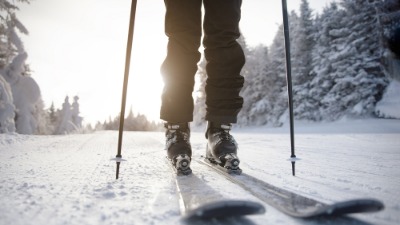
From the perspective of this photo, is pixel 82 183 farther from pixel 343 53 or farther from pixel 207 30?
pixel 343 53

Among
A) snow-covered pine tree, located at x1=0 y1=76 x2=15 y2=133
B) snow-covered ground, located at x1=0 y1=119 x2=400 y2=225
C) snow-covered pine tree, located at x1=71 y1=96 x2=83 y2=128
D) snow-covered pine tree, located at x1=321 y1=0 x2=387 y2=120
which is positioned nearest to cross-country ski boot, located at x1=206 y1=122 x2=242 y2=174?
snow-covered ground, located at x1=0 y1=119 x2=400 y2=225

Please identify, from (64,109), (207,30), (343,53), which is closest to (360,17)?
(343,53)

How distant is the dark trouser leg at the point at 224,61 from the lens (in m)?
2.01

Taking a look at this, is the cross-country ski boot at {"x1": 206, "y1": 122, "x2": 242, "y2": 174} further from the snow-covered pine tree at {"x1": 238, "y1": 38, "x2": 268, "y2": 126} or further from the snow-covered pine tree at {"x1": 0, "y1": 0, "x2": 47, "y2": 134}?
the snow-covered pine tree at {"x1": 238, "y1": 38, "x2": 268, "y2": 126}

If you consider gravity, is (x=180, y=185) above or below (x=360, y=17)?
below

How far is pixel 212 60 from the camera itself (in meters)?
2.10

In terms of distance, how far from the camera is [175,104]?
200 centimetres

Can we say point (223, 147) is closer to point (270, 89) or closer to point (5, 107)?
point (5, 107)

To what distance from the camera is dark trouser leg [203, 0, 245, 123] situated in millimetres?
2014

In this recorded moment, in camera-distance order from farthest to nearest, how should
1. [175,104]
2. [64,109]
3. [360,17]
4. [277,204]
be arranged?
[64,109]
[360,17]
[175,104]
[277,204]

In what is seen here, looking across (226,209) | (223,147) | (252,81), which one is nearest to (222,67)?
(223,147)

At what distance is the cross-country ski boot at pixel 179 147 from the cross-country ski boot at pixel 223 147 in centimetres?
19

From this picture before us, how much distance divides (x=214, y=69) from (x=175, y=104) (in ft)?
1.33

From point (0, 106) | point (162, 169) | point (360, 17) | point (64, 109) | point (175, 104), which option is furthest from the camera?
point (64, 109)
